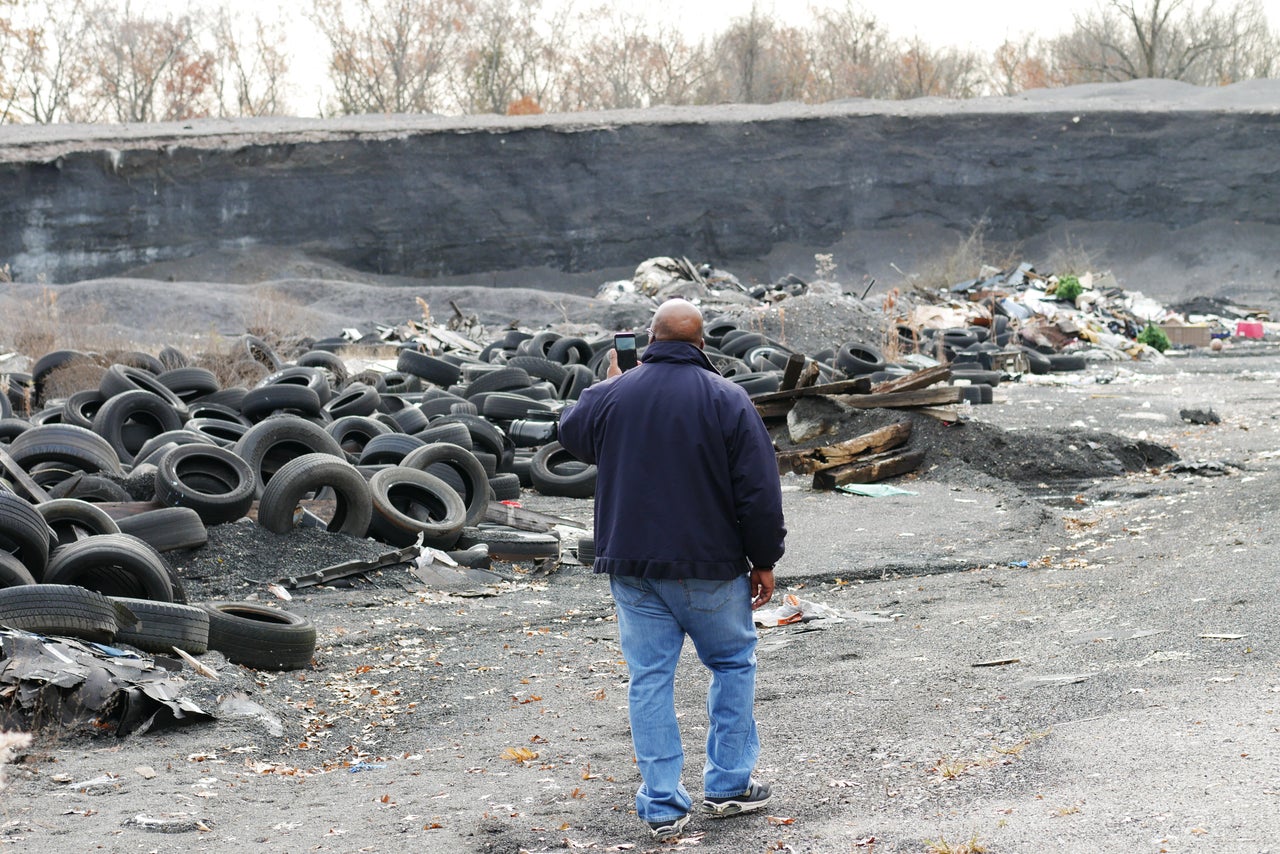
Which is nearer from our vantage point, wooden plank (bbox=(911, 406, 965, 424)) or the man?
the man

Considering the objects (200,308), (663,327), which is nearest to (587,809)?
(663,327)

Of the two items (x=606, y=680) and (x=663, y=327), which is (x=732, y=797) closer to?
(x=663, y=327)

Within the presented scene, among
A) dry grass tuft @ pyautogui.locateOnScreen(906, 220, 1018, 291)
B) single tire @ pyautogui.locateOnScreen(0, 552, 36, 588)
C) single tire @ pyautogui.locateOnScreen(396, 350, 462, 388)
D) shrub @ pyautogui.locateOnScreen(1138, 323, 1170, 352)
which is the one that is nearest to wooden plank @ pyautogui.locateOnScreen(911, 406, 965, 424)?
single tire @ pyautogui.locateOnScreen(396, 350, 462, 388)

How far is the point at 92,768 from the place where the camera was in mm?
5121

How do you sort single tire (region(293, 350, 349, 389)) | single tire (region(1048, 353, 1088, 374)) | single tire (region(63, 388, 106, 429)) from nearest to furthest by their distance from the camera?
1. single tire (region(63, 388, 106, 429))
2. single tire (region(293, 350, 349, 389))
3. single tire (region(1048, 353, 1088, 374))

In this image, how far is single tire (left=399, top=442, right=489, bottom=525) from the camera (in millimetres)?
11164

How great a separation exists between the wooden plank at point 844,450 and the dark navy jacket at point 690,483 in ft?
30.3

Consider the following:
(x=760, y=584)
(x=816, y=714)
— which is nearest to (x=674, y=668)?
(x=760, y=584)

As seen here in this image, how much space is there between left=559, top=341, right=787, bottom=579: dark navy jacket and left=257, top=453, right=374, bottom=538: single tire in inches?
230

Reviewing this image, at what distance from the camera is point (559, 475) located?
1379cm

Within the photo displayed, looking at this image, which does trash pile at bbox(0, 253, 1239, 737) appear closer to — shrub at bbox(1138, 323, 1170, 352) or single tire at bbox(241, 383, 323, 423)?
single tire at bbox(241, 383, 323, 423)

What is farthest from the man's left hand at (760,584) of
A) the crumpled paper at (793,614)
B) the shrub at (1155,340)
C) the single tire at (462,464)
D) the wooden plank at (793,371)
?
the shrub at (1155,340)

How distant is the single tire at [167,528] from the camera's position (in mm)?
8914

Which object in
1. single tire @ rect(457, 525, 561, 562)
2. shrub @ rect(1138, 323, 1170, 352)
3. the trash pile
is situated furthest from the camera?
shrub @ rect(1138, 323, 1170, 352)
